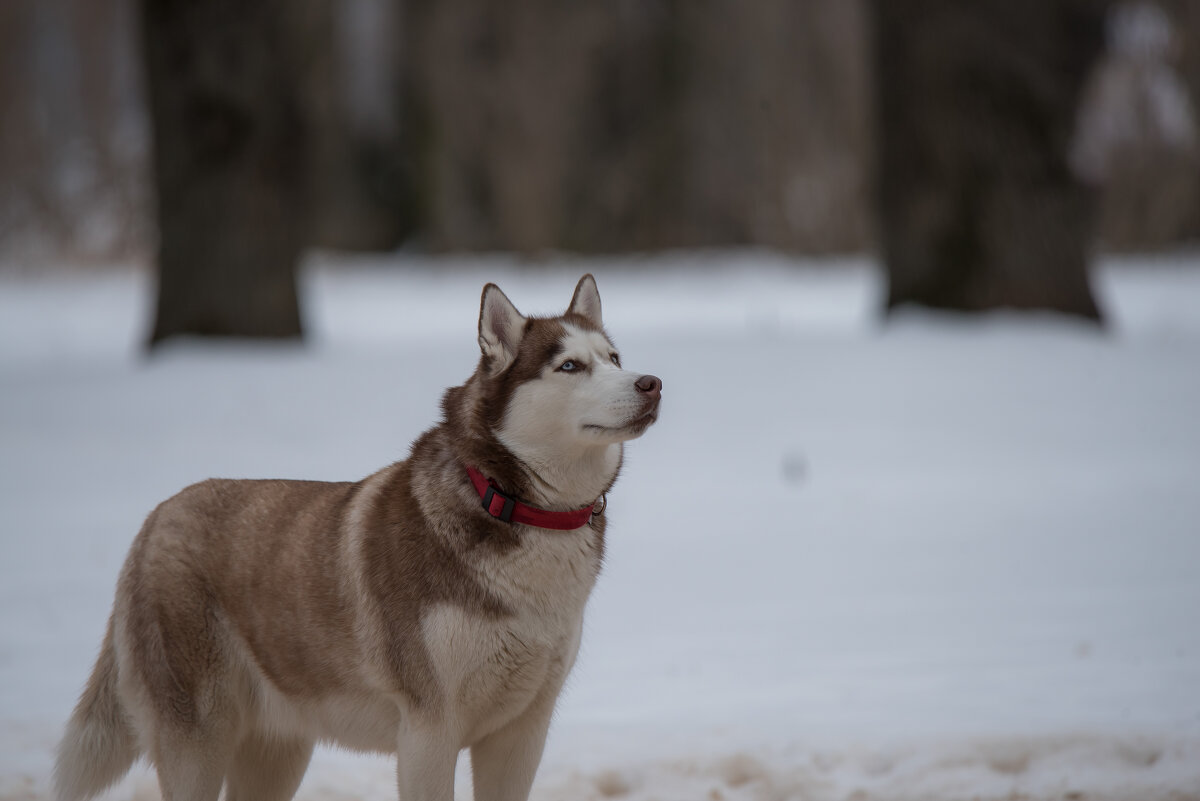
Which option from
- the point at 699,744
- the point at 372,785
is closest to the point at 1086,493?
the point at 699,744

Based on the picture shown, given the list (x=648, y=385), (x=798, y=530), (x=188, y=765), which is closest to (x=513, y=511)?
(x=648, y=385)

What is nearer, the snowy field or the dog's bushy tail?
the dog's bushy tail

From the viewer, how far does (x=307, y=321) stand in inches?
441

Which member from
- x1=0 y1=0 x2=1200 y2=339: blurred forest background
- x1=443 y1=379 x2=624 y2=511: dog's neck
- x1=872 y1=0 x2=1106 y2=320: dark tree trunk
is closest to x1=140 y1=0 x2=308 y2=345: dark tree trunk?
x1=0 y1=0 x2=1200 y2=339: blurred forest background

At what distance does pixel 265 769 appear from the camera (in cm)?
387

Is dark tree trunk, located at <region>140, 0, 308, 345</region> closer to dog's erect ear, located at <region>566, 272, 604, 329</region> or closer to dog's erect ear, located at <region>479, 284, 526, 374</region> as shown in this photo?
dog's erect ear, located at <region>566, 272, 604, 329</region>

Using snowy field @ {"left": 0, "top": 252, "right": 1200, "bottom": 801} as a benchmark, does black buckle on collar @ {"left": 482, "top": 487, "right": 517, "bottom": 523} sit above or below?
above

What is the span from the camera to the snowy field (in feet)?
15.7

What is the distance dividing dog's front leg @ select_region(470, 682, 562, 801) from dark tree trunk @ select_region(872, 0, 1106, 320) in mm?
7733

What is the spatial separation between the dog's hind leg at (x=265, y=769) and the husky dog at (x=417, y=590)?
0.12 metres

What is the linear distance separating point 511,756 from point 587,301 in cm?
124

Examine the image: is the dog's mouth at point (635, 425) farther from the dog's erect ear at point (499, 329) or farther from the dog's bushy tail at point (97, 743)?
the dog's bushy tail at point (97, 743)

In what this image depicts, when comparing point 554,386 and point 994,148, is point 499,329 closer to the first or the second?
point 554,386

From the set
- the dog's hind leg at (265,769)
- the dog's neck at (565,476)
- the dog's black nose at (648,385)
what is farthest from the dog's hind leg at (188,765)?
the dog's black nose at (648,385)
